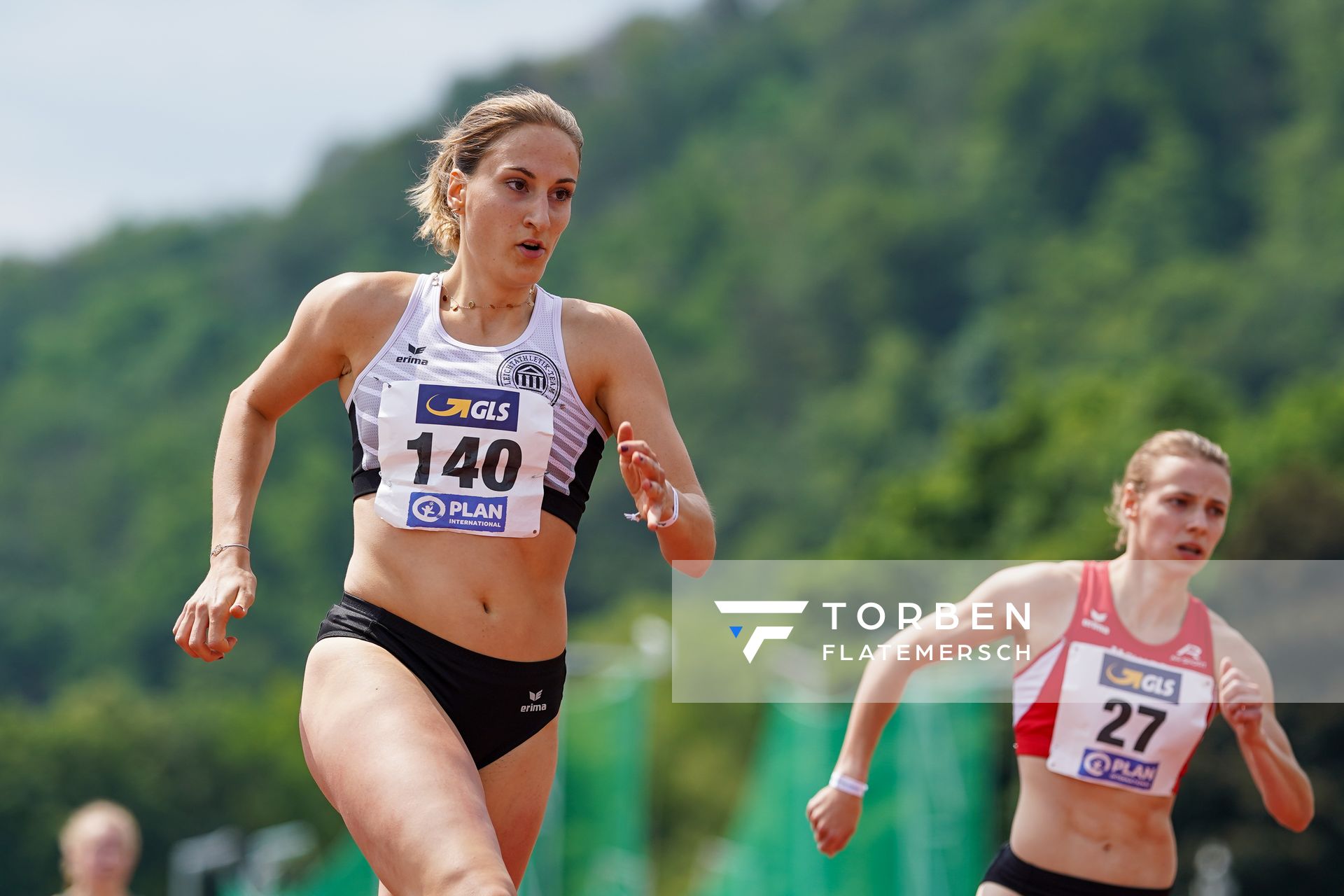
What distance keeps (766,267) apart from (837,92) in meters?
14.0

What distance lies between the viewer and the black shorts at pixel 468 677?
15.5 ft

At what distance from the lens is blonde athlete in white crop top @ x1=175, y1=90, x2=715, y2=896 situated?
4.68m

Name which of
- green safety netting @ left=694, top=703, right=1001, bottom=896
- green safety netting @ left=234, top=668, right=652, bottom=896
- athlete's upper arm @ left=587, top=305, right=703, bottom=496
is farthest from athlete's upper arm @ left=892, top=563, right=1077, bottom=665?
green safety netting @ left=234, top=668, right=652, bottom=896

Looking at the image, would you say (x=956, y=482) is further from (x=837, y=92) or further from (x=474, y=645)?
(x=837, y=92)

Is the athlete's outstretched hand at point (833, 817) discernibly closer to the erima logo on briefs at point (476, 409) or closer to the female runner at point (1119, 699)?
the female runner at point (1119, 699)

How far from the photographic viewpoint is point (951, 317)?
102m

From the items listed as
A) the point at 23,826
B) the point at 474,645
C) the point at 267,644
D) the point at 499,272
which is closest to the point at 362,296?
the point at 499,272

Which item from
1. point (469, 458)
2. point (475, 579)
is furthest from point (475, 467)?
point (475, 579)

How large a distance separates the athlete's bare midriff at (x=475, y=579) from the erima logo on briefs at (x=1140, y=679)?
72.1 inches

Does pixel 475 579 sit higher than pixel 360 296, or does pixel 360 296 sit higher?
pixel 360 296

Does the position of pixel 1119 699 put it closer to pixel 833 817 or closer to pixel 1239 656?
pixel 1239 656

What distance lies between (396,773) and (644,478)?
84 cm

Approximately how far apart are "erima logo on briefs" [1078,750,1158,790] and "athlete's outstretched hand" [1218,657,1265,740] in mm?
320

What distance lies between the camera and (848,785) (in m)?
5.59
